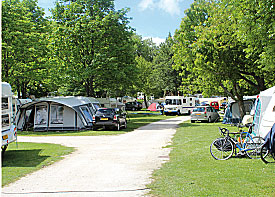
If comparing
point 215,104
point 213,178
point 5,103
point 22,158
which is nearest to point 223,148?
point 213,178

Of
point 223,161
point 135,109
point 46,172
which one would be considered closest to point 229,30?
point 223,161

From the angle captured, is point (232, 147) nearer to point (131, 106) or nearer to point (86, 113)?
point (86, 113)

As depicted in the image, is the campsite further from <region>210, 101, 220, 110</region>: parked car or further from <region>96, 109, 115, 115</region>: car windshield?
<region>210, 101, 220, 110</region>: parked car

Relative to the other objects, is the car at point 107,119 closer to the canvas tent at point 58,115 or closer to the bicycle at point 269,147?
the canvas tent at point 58,115

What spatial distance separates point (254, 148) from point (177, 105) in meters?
35.6

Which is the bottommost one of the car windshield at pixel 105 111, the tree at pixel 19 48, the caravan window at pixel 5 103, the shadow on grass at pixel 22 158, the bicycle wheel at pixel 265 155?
the shadow on grass at pixel 22 158

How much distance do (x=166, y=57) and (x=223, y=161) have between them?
184 ft

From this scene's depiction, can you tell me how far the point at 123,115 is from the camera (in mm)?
24547

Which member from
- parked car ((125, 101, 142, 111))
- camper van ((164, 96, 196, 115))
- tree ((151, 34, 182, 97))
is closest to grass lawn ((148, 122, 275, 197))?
camper van ((164, 96, 196, 115))

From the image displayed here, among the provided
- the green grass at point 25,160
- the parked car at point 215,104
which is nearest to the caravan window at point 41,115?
the green grass at point 25,160

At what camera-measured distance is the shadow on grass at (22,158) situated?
1030 cm

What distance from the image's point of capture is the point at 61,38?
28344 millimetres

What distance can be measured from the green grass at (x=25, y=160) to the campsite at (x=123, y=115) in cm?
4

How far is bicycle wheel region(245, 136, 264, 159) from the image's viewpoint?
32.8 ft
